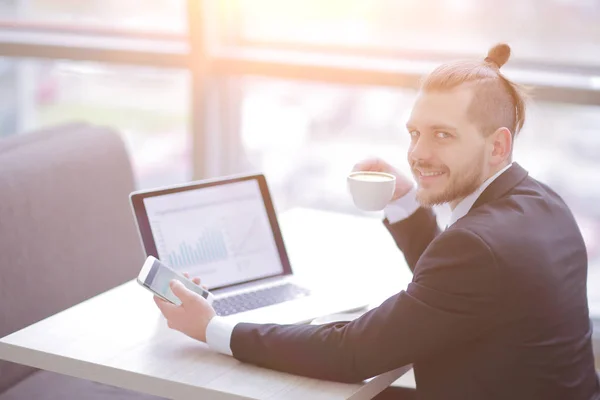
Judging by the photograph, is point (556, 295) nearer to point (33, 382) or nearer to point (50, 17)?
point (33, 382)

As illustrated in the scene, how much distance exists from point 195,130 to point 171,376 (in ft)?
6.40

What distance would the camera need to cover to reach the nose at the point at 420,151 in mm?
1760

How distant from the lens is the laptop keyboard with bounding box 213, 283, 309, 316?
198 cm

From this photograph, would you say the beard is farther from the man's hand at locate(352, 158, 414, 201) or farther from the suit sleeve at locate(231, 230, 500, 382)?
the man's hand at locate(352, 158, 414, 201)

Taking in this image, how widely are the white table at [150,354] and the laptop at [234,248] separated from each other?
105mm

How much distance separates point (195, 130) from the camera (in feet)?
11.5

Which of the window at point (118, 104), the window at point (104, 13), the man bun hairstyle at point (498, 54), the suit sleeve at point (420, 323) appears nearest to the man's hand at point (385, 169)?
the man bun hairstyle at point (498, 54)

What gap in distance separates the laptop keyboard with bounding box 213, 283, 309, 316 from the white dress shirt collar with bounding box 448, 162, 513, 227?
1.43 ft

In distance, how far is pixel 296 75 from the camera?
3.29 meters

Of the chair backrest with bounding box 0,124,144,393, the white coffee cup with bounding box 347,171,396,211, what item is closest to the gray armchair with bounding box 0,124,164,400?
the chair backrest with bounding box 0,124,144,393

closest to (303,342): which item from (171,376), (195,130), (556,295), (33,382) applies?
(171,376)

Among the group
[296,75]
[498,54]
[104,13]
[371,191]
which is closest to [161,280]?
[371,191]

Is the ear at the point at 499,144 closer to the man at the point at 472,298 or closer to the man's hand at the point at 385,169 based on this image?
the man at the point at 472,298

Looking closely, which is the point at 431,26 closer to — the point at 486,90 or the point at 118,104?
the point at 118,104
